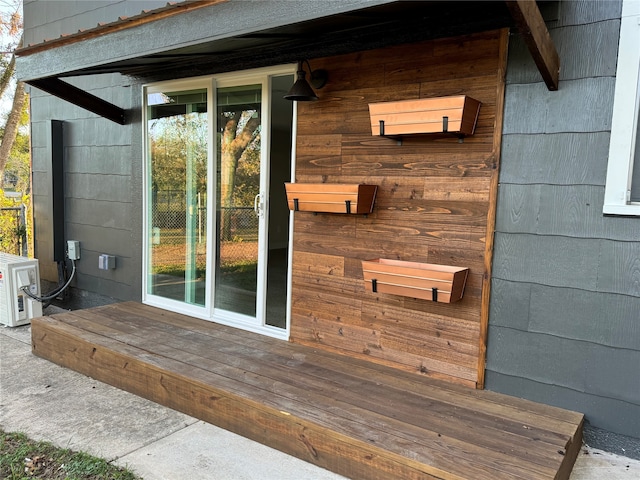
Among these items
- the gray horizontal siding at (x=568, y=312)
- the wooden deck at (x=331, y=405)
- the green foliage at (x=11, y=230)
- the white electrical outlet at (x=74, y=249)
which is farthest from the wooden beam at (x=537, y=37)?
the green foliage at (x=11, y=230)

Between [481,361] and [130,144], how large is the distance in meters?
3.24

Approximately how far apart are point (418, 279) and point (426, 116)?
2.58 feet

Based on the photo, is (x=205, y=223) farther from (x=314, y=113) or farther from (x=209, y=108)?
(x=314, y=113)


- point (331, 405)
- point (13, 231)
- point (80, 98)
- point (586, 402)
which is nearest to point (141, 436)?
point (331, 405)

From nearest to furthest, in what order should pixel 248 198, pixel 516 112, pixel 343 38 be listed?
pixel 516 112
pixel 343 38
pixel 248 198

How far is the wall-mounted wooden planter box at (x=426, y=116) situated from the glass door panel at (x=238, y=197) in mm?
1055

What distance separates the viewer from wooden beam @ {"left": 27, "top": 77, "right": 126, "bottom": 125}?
11.5ft

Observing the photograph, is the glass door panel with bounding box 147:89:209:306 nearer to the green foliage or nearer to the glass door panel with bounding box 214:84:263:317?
the glass door panel with bounding box 214:84:263:317

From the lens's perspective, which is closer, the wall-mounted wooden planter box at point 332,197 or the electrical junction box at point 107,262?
the wall-mounted wooden planter box at point 332,197

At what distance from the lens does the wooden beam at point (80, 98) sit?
3.52 meters

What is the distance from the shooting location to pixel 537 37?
1803 millimetres

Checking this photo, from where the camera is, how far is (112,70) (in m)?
3.60

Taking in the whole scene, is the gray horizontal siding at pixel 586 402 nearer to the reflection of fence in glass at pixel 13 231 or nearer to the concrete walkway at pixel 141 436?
the concrete walkway at pixel 141 436

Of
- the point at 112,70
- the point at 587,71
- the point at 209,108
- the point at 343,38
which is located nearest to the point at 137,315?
the point at 209,108
